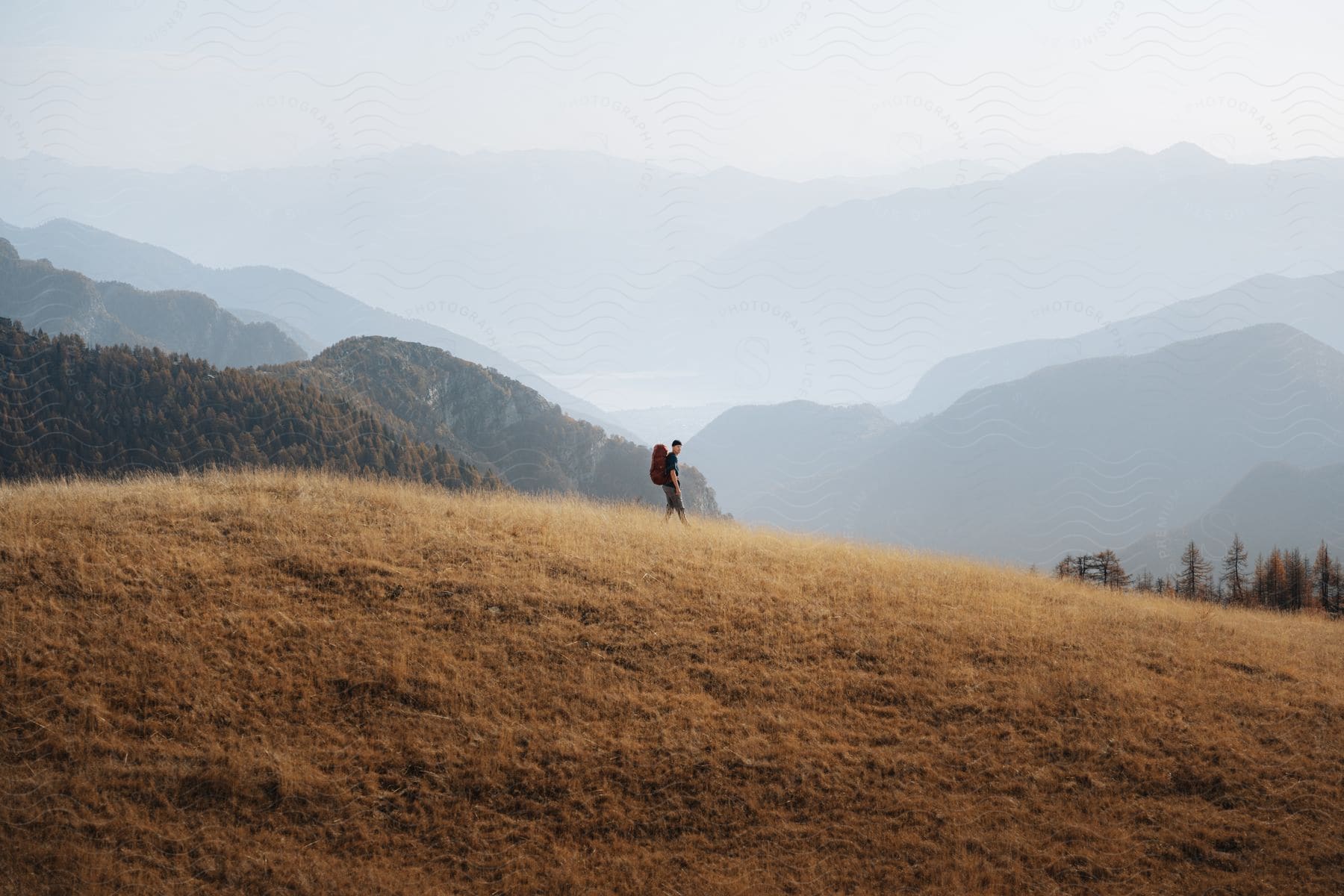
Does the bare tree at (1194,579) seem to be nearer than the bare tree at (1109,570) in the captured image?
No

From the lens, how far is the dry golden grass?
9734mm

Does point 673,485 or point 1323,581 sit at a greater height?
point 673,485

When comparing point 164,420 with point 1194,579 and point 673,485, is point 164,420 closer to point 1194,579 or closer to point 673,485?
point 673,485

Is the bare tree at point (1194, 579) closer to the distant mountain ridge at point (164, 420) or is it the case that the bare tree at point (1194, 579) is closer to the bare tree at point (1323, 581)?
the bare tree at point (1323, 581)

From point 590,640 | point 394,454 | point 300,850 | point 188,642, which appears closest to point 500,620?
point 590,640

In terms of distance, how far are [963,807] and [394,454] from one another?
423 feet

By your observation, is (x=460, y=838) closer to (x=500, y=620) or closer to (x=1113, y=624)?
(x=500, y=620)

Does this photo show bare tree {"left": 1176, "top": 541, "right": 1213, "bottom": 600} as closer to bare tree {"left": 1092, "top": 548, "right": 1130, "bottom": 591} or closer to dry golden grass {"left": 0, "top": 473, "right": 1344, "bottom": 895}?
bare tree {"left": 1092, "top": 548, "right": 1130, "bottom": 591}

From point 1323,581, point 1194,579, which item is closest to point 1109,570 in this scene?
point 1194,579

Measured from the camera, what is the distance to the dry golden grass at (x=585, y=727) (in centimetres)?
973

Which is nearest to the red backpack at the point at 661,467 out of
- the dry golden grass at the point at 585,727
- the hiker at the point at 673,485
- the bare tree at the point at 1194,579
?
the hiker at the point at 673,485

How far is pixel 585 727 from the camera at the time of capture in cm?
1201

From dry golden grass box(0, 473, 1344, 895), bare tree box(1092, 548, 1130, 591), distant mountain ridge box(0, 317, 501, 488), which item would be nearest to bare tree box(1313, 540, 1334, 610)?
bare tree box(1092, 548, 1130, 591)

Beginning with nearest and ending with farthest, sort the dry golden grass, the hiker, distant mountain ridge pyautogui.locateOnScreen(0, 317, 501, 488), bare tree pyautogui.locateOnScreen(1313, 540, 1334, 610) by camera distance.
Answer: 1. the dry golden grass
2. the hiker
3. bare tree pyautogui.locateOnScreen(1313, 540, 1334, 610)
4. distant mountain ridge pyautogui.locateOnScreen(0, 317, 501, 488)
